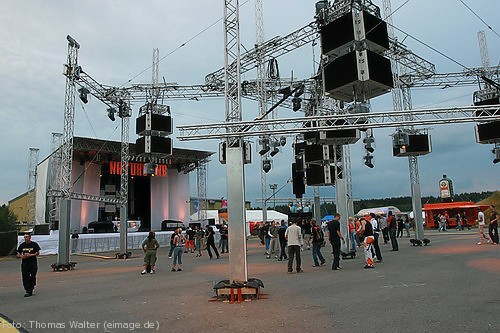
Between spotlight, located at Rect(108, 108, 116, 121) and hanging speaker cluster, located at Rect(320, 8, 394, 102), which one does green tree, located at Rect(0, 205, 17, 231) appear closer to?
spotlight, located at Rect(108, 108, 116, 121)

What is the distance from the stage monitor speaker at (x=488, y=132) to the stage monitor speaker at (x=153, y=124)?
16729 millimetres

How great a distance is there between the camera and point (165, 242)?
33.9 m

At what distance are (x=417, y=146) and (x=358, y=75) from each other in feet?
26.2

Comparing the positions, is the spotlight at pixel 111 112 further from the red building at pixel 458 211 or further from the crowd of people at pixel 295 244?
the red building at pixel 458 211

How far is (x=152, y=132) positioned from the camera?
22062mm

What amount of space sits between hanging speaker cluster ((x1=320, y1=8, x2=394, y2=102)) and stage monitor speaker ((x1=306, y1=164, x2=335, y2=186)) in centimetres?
1017

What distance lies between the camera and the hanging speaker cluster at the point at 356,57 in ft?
43.2

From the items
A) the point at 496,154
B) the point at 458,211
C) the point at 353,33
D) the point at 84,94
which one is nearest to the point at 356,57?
the point at 353,33

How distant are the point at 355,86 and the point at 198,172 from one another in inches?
1415

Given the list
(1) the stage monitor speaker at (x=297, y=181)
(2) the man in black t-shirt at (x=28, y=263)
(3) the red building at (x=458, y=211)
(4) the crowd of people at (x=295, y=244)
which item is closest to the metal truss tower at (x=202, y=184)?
(1) the stage monitor speaker at (x=297, y=181)

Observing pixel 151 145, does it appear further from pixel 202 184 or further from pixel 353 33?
pixel 202 184

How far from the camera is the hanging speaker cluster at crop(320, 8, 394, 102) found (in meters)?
13.2

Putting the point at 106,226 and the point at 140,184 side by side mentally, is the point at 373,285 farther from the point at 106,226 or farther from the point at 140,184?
the point at 140,184

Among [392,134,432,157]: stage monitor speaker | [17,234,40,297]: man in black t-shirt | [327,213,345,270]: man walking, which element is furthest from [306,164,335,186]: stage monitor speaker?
[17,234,40,297]: man in black t-shirt
